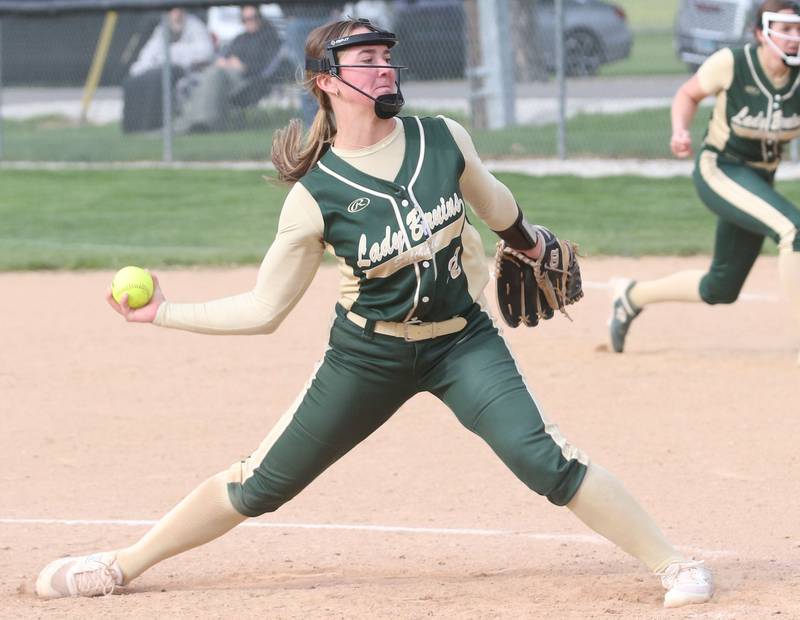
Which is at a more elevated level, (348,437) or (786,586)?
(348,437)

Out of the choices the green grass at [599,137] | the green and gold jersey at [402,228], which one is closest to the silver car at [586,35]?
the green grass at [599,137]

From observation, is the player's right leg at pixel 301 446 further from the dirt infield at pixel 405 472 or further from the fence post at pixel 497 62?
the fence post at pixel 497 62

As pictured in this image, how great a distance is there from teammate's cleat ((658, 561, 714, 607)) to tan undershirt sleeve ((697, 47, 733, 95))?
3.78m

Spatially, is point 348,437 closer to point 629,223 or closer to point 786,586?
point 786,586

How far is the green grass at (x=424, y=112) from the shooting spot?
16.6m

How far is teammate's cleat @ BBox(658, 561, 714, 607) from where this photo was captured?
4.29 meters

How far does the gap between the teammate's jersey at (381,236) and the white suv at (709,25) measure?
13409 mm

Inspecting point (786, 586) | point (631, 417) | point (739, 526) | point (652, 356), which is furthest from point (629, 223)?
point (786, 586)

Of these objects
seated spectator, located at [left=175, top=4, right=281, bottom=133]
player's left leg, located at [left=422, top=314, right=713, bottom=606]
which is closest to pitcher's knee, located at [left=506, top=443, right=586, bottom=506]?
player's left leg, located at [left=422, top=314, right=713, bottom=606]

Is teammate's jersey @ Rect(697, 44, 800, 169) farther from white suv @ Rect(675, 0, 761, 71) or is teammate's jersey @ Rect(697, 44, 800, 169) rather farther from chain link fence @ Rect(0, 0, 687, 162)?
white suv @ Rect(675, 0, 761, 71)

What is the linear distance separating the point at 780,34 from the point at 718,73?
0.38 m

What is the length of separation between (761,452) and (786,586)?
1.92 metres

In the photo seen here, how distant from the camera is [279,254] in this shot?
4.30 meters

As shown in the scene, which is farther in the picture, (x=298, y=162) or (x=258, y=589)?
(x=258, y=589)
